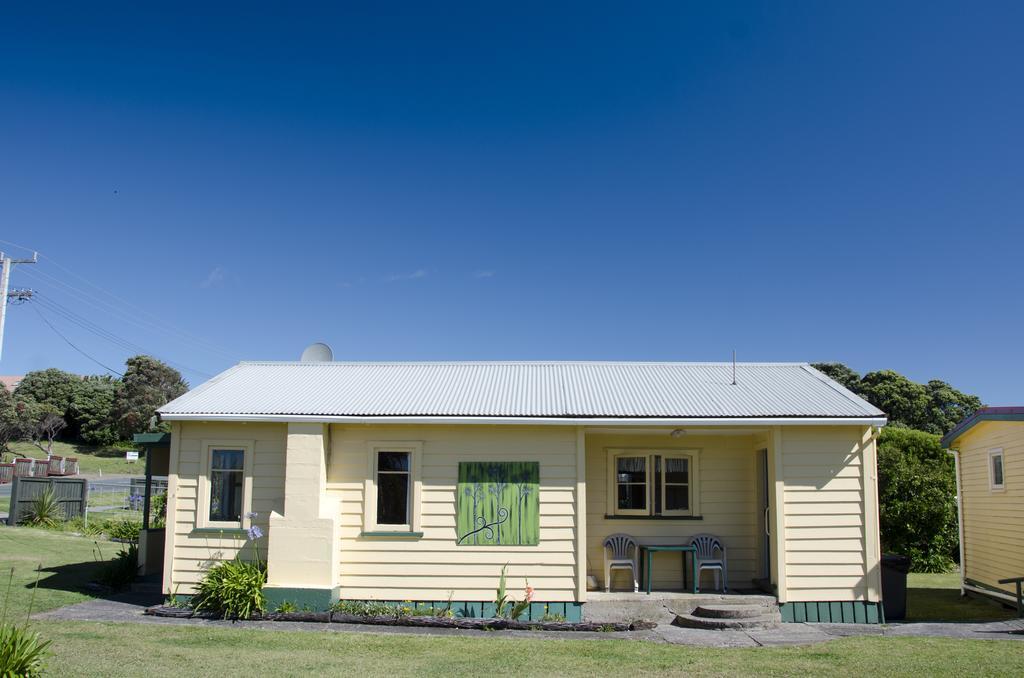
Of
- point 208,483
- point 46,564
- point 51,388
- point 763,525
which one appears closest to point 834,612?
point 763,525

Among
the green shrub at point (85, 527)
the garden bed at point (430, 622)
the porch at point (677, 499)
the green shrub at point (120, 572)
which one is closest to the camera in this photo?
the garden bed at point (430, 622)

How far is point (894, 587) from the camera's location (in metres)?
12.7

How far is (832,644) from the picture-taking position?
10578mm

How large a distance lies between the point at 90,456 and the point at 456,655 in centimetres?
4672

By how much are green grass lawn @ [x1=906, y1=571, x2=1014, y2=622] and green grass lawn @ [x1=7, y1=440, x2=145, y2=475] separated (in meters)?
40.9

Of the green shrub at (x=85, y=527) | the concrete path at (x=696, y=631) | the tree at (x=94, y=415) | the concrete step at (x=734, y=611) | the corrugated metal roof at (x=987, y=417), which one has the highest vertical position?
the tree at (x=94, y=415)

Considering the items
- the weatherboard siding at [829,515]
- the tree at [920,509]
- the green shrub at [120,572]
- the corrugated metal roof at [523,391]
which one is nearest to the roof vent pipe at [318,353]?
the corrugated metal roof at [523,391]

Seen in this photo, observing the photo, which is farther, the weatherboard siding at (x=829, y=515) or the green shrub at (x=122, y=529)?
the green shrub at (x=122, y=529)

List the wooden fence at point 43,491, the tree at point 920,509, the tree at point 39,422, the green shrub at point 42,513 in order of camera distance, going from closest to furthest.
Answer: the tree at point 920,509, the wooden fence at point 43,491, the green shrub at point 42,513, the tree at point 39,422

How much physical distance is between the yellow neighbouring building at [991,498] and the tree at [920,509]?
4.39m

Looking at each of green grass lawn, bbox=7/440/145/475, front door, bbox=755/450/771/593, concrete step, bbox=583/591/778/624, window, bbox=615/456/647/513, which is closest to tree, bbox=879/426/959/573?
front door, bbox=755/450/771/593

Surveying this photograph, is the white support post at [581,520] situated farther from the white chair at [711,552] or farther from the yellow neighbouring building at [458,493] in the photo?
the white chair at [711,552]

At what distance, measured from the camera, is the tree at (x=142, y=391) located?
51.8 m

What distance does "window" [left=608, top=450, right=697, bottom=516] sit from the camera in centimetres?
1406
